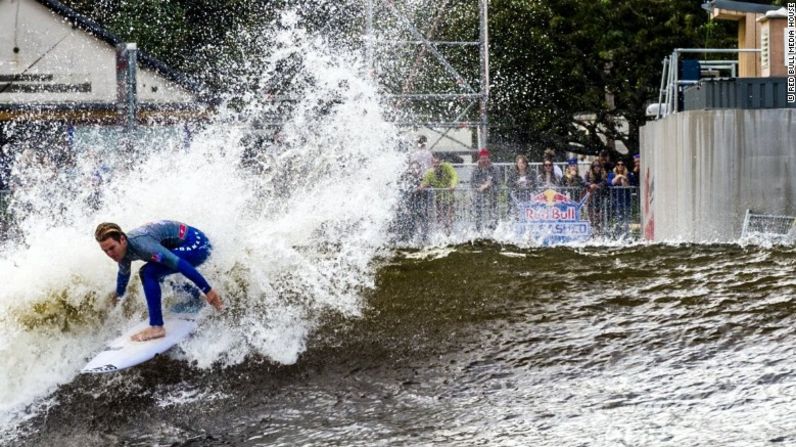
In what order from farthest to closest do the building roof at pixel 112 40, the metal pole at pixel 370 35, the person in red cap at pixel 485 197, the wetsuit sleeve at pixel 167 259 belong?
the building roof at pixel 112 40 < the metal pole at pixel 370 35 < the person in red cap at pixel 485 197 < the wetsuit sleeve at pixel 167 259

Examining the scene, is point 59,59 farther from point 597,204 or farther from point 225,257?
point 225,257

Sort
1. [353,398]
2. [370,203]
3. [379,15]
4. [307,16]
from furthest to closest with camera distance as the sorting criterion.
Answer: [307,16], [379,15], [370,203], [353,398]

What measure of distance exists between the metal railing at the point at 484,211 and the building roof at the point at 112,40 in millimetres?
9736

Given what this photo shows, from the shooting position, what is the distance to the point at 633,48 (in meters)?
32.8

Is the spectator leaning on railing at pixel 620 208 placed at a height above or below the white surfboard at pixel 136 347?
above

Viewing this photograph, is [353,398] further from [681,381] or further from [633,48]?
[633,48]

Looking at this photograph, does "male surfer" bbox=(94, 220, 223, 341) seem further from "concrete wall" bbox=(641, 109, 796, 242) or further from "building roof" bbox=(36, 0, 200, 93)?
"building roof" bbox=(36, 0, 200, 93)

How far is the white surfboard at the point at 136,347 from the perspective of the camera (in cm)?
984

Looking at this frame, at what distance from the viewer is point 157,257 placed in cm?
1005

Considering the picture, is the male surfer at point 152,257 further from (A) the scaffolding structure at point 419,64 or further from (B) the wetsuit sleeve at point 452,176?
(A) the scaffolding structure at point 419,64

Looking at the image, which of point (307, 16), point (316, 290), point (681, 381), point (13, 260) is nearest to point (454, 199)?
point (316, 290)

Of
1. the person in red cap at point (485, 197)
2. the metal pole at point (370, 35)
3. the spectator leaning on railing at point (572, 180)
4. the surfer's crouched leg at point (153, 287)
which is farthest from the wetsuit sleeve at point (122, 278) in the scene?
the metal pole at point (370, 35)

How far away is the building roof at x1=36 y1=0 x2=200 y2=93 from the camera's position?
25.9 metres

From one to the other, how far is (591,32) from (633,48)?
1.35 m
